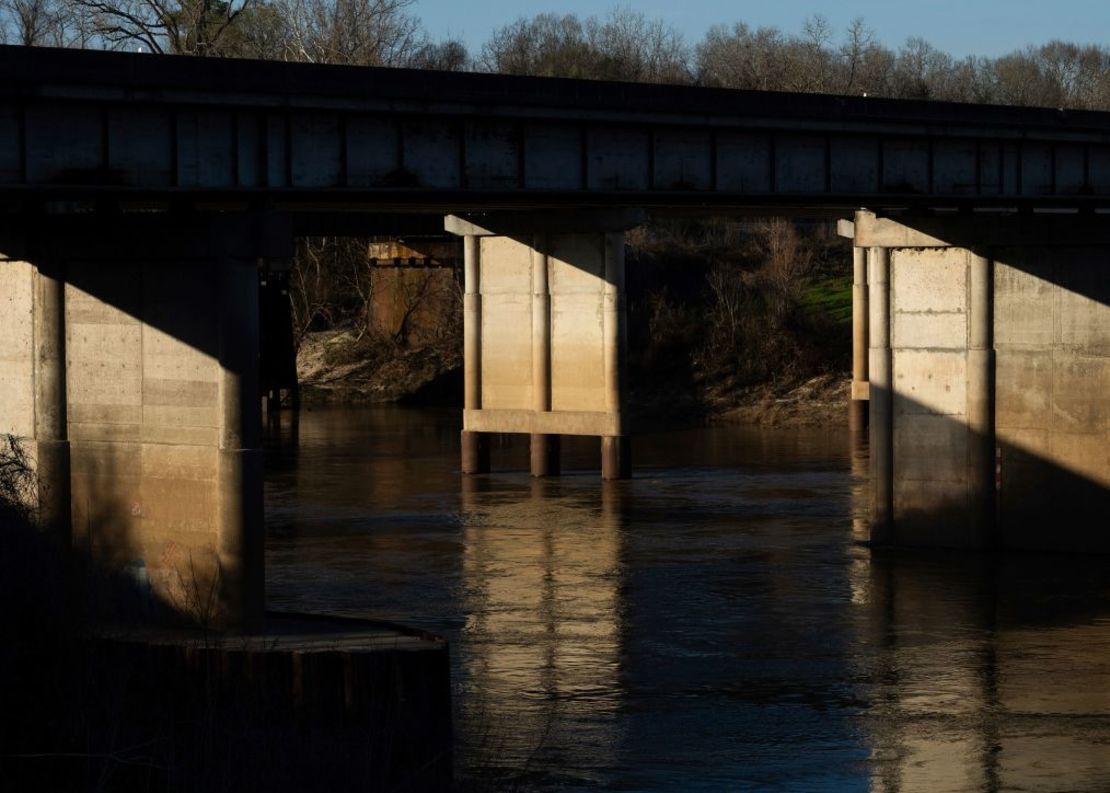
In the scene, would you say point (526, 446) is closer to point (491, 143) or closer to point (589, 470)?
point (589, 470)

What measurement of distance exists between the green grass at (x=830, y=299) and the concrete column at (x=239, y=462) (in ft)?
170

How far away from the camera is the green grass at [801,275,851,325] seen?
76.4 m

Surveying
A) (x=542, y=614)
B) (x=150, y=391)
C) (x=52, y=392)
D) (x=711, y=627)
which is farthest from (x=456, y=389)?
(x=150, y=391)

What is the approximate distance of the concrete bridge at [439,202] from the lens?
2419 centimetres

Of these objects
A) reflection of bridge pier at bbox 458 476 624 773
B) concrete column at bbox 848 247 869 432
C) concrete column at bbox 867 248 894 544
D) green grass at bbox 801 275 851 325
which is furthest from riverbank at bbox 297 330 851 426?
concrete column at bbox 867 248 894 544

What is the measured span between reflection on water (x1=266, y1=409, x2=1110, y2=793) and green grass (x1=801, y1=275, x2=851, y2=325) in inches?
1094

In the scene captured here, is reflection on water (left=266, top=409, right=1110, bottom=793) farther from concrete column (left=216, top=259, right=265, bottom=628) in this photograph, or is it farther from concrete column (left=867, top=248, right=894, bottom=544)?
concrete column (left=216, top=259, right=265, bottom=628)

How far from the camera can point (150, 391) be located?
84.8ft

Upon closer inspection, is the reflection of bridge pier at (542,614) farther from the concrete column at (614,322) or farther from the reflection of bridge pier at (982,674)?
the reflection of bridge pier at (982,674)

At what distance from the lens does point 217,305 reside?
82.8 feet

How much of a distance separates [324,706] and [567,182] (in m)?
10.3

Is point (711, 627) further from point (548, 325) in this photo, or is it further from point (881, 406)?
point (548, 325)

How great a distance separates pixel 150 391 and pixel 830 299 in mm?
56088

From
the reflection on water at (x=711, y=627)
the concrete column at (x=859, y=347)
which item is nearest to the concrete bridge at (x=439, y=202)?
the reflection on water at (x=711, y=627)
